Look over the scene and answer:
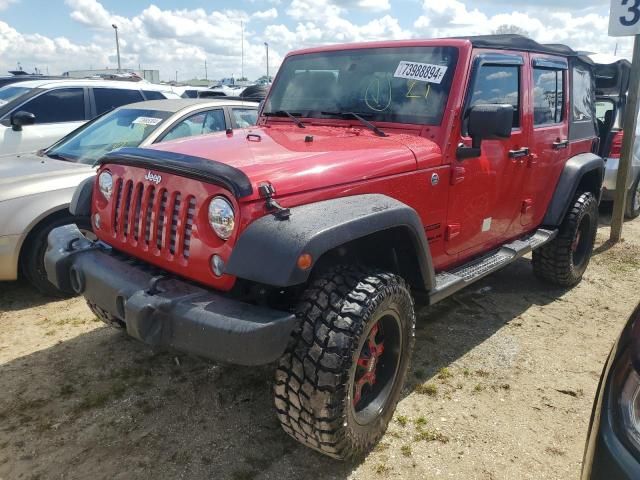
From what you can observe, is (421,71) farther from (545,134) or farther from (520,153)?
(545,134)

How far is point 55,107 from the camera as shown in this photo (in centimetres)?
721

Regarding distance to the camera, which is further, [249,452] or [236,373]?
[236,373]

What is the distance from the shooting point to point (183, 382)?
321 centimetres

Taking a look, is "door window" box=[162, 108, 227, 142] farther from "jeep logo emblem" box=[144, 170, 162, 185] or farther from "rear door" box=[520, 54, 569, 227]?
"rear door" box=[520, 54, 569, 227]

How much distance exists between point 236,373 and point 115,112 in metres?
3.28

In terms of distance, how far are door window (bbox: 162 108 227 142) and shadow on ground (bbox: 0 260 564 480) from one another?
1.98m

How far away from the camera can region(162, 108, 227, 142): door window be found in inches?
195

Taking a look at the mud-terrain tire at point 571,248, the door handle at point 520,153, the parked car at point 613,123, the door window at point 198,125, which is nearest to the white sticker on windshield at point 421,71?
the door handle at point 520,153

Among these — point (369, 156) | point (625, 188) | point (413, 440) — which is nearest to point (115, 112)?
point (369, 156)

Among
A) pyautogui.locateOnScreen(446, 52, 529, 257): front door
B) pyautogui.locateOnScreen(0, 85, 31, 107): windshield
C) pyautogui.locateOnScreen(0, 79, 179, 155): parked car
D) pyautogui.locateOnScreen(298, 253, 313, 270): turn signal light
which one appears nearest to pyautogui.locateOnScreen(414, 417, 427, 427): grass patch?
pyautogui.locateOnScreen(446, 52, 529, 257): front door

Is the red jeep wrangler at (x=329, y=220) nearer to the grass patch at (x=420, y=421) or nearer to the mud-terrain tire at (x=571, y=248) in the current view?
the grass patch at (x=420, y=421)

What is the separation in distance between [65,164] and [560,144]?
13.6 ft

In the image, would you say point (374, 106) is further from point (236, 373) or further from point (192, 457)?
point (192, 457)

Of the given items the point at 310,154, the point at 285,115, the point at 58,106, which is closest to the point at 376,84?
the point at 285,115
